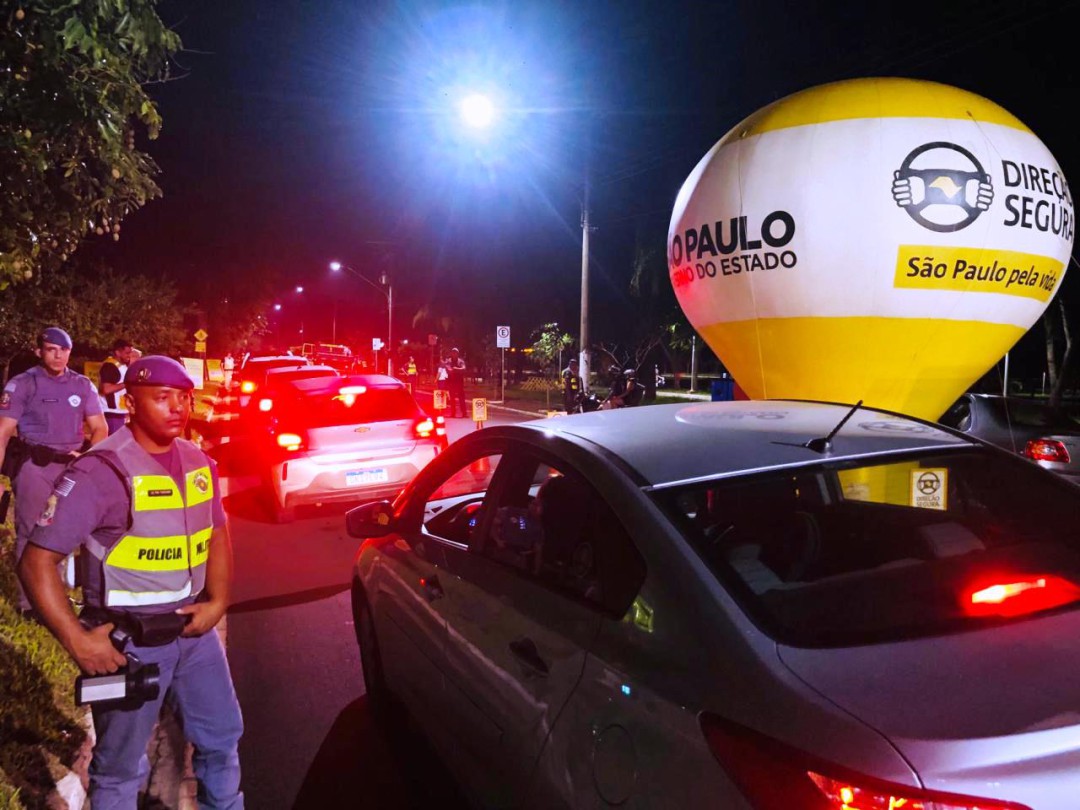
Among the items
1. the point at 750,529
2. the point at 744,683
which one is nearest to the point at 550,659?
the point at 744,683

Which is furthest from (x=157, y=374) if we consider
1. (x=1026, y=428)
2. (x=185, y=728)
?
(x=1026, y=428)

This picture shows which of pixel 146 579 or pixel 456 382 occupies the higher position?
pixel 456 382

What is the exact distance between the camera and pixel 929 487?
390 cm

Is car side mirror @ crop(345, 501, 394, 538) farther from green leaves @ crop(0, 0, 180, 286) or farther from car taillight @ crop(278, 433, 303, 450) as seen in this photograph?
car taillight @ crop(278, 433, 303, 450)

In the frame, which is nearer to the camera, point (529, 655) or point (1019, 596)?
point (1019, 596)

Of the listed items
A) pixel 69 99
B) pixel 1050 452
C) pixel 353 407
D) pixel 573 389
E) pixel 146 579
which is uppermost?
pixel 69 99

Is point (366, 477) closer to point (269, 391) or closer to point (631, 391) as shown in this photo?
point (269, 391)

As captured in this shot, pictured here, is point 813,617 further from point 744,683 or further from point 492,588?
point 492,588

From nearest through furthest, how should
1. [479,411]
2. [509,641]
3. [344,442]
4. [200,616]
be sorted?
[509,641] < [200,616] < [344,442] < [479,411]

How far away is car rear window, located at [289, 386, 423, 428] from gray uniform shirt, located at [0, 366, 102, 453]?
11.1 feet

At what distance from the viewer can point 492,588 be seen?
9.32ft

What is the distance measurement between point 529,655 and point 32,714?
2.61 m

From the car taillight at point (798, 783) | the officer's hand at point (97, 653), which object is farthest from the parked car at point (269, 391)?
the car taillight at point (798, 783)

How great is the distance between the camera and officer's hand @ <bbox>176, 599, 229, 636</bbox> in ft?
8.93
